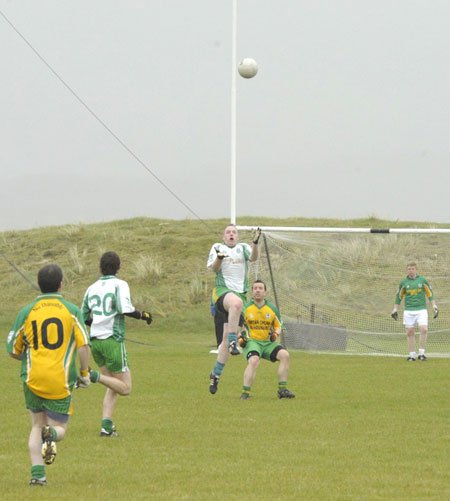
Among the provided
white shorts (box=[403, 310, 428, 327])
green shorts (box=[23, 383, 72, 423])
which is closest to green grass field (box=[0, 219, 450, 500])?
green shorts (box=[23, 383, 72, 423])

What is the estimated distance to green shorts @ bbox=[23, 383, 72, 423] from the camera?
271 inches

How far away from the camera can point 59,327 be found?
22.5 ft

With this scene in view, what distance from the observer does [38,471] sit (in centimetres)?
687

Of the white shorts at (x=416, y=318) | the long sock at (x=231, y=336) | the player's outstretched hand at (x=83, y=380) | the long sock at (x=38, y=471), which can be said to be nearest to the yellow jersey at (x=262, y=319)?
the long sock at (x=231, y=336)

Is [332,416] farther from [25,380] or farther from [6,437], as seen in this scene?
[25,380]

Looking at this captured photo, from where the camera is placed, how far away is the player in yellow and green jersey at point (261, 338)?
12.2 m

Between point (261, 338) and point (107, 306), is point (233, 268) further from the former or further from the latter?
point (107, 306)

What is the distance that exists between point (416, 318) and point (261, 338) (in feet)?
26.6

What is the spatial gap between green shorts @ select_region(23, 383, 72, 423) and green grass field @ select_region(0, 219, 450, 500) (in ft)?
1.72

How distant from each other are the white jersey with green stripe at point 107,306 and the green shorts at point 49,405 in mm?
2179

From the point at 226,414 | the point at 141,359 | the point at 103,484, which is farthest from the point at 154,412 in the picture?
the point at 141,359

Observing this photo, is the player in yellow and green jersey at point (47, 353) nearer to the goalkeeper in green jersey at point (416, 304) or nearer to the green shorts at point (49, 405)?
the green shorts at point (49, 405)

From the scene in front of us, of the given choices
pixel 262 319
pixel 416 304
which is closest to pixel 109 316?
pixel 262 319

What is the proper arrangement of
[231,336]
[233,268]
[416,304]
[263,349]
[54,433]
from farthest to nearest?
[416,304] → [233,268] → [231,336] → [263,349] → [54,433]
